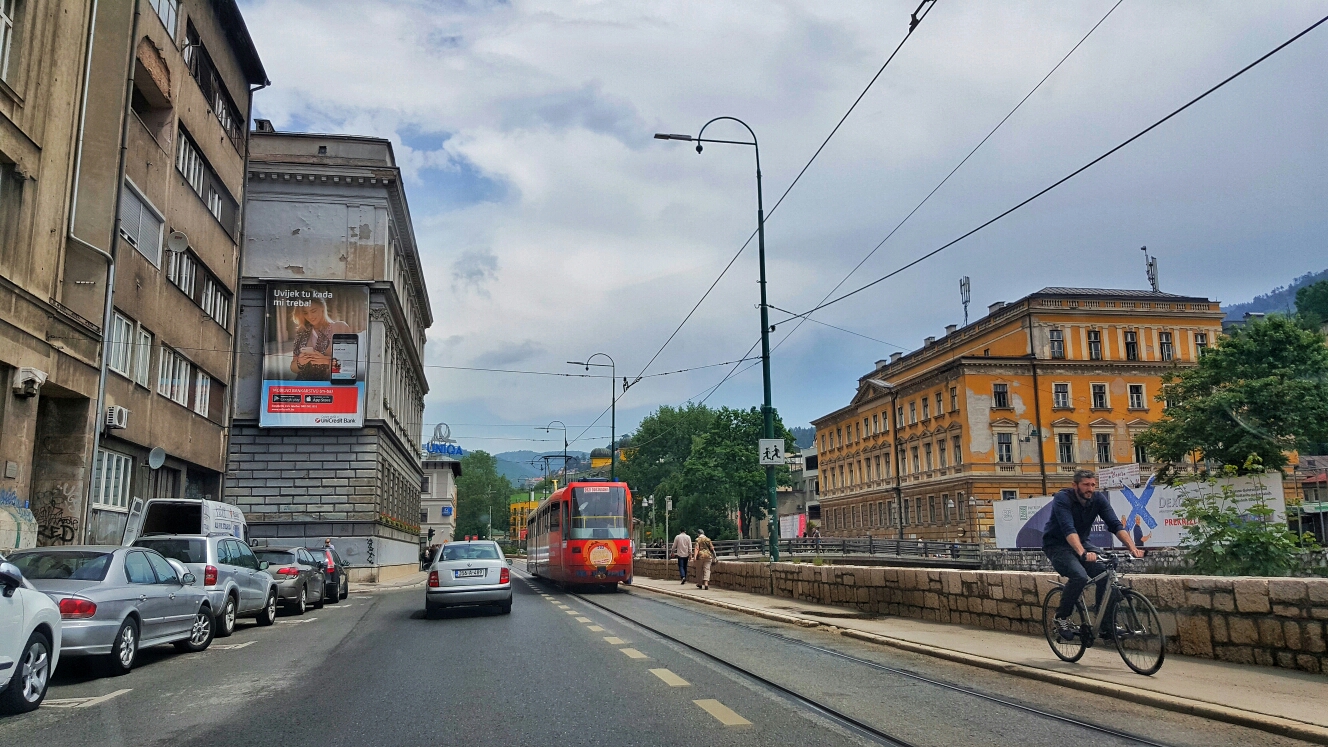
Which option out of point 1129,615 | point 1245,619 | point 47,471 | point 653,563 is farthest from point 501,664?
point 653,563

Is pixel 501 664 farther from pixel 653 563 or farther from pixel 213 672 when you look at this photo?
pixel 653 563

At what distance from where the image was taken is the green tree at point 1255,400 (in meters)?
46.4

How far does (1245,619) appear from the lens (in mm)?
8641

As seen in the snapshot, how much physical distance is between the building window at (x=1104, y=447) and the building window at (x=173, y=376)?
58217mm

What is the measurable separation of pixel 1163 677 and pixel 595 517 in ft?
67.6

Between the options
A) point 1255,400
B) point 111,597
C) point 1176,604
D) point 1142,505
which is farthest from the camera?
point 1255,400

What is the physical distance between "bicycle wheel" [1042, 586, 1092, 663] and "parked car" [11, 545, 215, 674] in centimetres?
937

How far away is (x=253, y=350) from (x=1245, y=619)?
38752 mm

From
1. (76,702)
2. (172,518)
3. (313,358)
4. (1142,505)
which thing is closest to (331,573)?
(172,518)

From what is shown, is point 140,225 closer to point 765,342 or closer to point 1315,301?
point 765,342

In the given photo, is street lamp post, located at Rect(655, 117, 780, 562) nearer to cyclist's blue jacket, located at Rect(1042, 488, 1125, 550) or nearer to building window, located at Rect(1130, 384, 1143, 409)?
cyclist's blue jacket, located at Rect(1042, 488, 1125, 550)

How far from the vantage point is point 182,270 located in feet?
91.6

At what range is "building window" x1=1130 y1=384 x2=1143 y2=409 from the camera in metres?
68.8

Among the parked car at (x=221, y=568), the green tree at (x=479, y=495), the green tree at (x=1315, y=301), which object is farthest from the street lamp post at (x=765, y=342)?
the green tree at (x=479, y=495)
